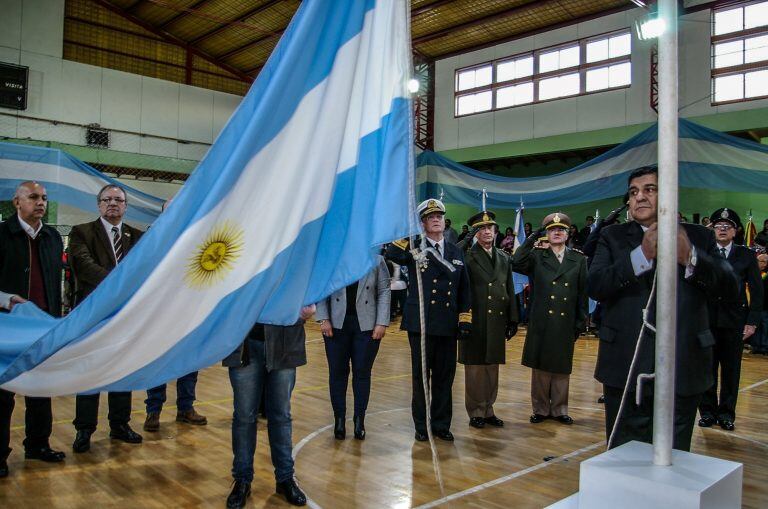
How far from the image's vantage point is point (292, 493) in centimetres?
321

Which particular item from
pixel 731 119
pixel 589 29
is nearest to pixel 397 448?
pixel 731 119

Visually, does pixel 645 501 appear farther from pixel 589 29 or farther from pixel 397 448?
pixel 589 29

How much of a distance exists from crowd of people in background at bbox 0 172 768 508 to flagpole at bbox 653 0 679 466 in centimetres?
71

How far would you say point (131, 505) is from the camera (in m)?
3.14

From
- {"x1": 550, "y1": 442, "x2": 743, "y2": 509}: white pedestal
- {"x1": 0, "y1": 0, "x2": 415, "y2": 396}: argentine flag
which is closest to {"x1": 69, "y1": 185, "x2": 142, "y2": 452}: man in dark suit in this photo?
{"x1": 0, "y1": 0, "x2": 415, "y2": 396}: argentine flag

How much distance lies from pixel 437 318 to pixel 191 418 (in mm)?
2100

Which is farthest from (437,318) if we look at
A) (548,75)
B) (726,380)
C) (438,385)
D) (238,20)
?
(238,20)

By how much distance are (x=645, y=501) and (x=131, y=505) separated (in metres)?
2.70

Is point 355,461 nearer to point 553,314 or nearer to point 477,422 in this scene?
point 477,422

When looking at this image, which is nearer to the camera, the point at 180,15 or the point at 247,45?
the point at 180,15

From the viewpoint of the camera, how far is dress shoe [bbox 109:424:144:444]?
425 cm

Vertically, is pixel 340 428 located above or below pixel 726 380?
below

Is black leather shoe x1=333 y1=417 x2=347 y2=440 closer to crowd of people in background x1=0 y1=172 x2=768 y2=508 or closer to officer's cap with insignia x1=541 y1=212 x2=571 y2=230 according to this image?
crowd of people in background x1=0 y1=172 x2=768 y2=508

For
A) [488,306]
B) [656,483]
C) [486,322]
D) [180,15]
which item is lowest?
[656,483]
